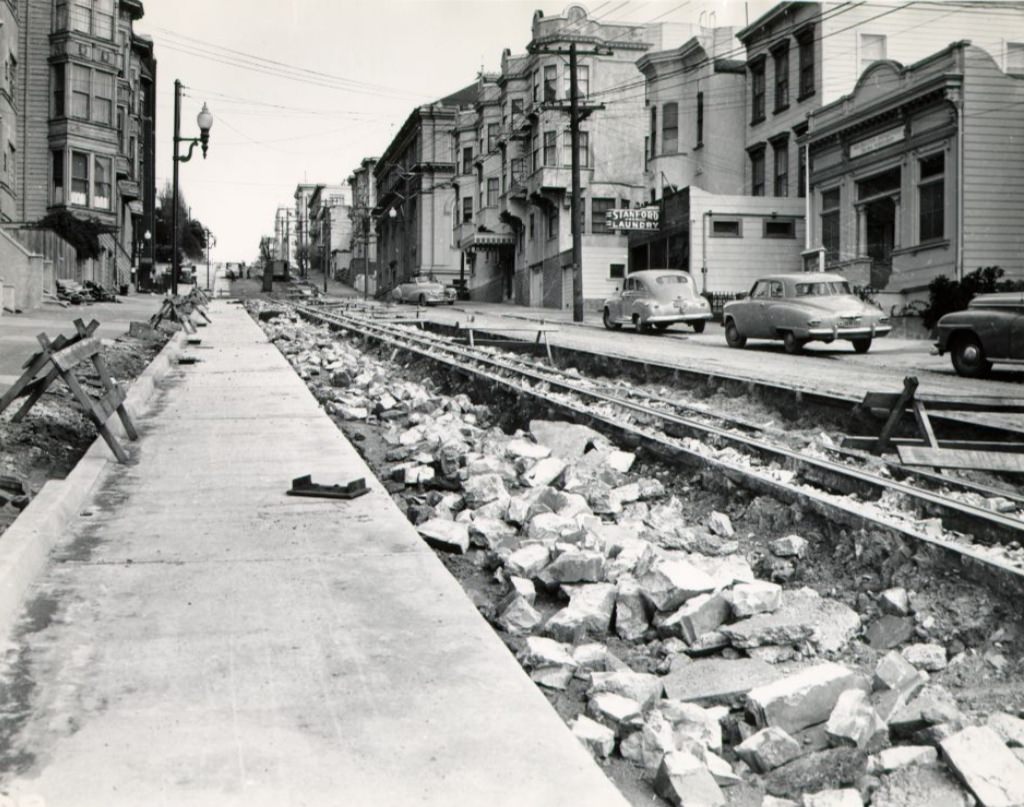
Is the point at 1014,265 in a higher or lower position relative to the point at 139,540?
higher

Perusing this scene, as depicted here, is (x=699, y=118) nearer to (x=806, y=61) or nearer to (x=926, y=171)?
(x=806, y=61)

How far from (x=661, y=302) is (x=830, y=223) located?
918 centimetres

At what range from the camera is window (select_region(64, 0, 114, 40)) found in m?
42.5

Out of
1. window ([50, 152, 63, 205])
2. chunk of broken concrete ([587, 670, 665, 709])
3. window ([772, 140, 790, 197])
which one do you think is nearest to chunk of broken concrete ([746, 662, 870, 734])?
chunk of broken concrete ([587, 670, 665, 709])

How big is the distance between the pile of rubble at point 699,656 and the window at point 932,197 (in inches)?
949

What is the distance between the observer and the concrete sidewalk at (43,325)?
44.9ft

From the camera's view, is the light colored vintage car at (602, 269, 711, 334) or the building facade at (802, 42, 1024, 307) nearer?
the building facade at (802, 42, 1024, 307)

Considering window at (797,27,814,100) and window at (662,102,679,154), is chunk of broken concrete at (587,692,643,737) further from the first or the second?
window at (662,102,679,154)

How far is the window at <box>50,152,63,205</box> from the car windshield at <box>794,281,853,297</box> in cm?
3133

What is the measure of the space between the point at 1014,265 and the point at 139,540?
2757 centimetres

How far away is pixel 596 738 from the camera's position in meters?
3.37

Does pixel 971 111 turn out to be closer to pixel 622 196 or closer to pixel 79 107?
pixel 622 196

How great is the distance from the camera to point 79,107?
4312cm

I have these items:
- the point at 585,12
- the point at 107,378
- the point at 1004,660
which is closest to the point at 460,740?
the point at 1004,660
